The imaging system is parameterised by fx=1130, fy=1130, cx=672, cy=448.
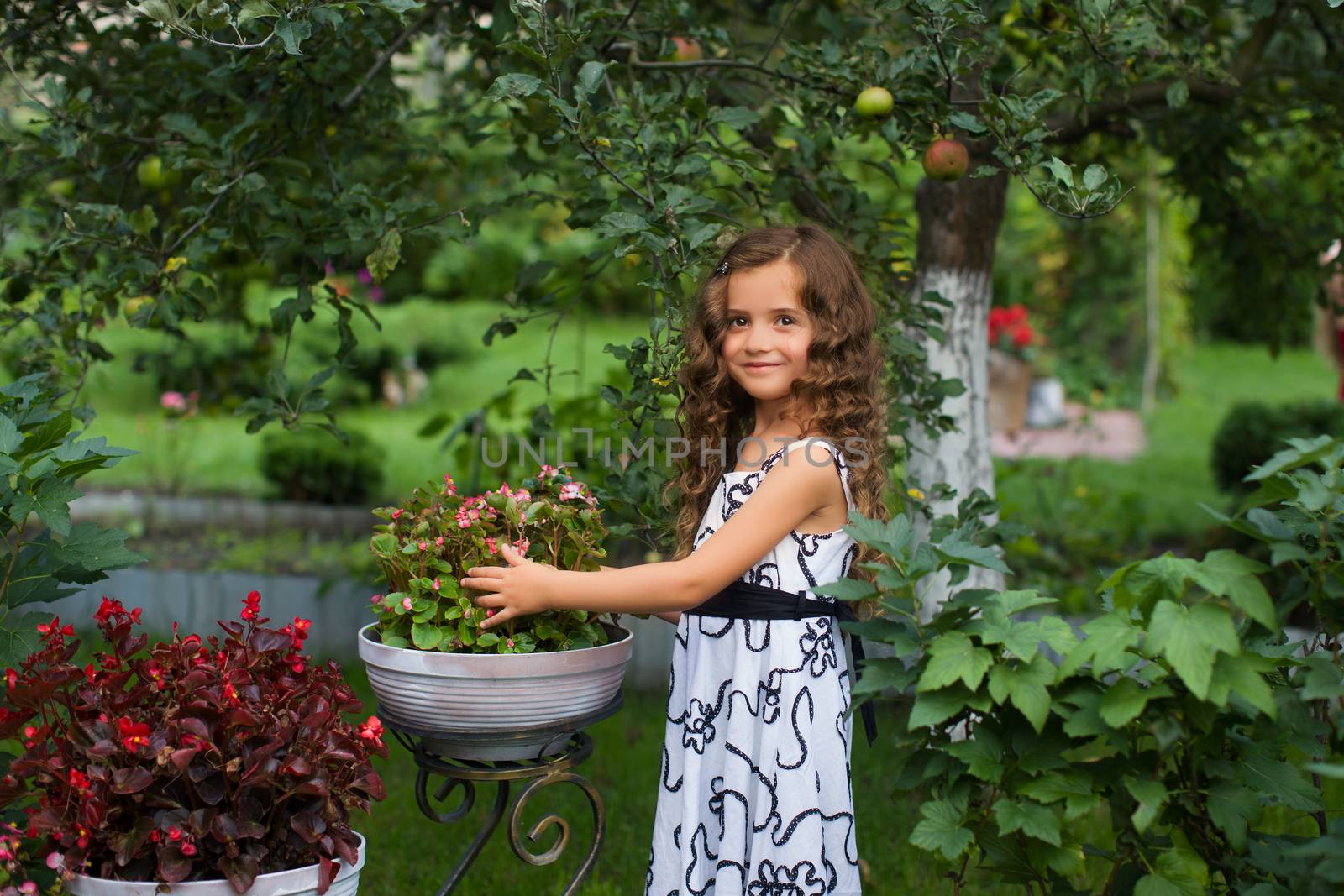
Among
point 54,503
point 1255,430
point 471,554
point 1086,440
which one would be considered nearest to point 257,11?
point 54,503

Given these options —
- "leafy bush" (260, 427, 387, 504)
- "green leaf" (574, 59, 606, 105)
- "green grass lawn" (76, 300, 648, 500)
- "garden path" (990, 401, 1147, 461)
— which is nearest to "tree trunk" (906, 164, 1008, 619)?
"green grass lawn" (76, 300, 648, 500)

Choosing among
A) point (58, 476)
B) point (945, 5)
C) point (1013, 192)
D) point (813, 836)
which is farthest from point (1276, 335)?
point (1013, 192)

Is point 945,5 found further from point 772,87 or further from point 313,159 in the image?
point 313,159

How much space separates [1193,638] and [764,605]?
0.64 m

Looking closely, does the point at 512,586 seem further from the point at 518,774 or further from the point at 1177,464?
the point at 1177,464

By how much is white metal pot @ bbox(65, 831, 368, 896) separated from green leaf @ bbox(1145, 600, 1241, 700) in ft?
3.68

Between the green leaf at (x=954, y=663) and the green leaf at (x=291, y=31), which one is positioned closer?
the green leaf at (x=954, y=663)

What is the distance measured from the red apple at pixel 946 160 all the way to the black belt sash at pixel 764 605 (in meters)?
0.90

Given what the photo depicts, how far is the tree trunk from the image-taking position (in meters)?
2.92

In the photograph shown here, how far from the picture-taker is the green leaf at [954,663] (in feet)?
4.56

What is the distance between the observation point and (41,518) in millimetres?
1579

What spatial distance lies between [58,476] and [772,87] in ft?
5.71

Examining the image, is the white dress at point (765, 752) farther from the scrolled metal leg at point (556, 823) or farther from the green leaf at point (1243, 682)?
the green leaf at point (1243, 682)

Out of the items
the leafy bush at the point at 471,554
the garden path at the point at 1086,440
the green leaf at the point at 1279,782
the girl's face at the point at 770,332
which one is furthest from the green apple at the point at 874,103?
the garden path at the point at 1086,440
